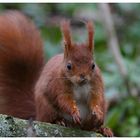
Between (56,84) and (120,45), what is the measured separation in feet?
10.1

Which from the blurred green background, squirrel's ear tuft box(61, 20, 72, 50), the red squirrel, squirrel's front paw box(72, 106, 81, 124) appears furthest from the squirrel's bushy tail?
squirrel's front paw box(72, 106, 81, 124)

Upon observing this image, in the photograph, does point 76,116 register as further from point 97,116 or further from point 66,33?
point 66,33

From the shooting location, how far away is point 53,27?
23.4ft

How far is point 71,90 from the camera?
161 inches

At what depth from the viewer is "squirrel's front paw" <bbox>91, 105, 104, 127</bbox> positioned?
4.02m

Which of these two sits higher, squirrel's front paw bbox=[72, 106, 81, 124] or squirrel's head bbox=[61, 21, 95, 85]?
Result: squirrel's head bbox=[61, 21, 95, 85]

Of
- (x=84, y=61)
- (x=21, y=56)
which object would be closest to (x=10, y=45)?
(x=21, y=56)

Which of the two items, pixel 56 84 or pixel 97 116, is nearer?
pixel 97 116

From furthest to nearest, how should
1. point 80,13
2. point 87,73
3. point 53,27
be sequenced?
point 80,13, point 53,27, point 87,73

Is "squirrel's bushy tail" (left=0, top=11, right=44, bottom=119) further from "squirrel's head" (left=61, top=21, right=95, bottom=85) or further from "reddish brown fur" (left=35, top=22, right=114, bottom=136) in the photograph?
"squirrel's head" (left=61, top=21, right=95, bottom=85)

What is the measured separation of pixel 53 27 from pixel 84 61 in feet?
10.3

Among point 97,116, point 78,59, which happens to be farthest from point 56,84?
point 97,116

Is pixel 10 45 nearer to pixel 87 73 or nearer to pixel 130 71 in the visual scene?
pixel 87 73

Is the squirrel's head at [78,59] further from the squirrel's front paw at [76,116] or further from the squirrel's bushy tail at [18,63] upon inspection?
the squirrel's bushy tail at [18,63]
